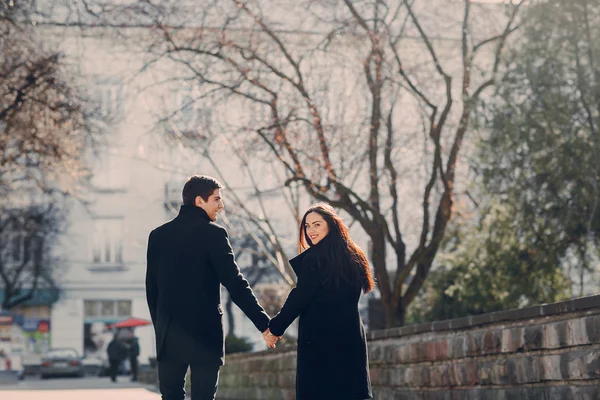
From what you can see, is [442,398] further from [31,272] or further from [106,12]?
[31,272]

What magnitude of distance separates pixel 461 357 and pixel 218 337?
3.55m

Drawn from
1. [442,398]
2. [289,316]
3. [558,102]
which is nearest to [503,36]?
[558,102]

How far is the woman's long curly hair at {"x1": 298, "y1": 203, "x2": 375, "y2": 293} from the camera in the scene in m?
6.54

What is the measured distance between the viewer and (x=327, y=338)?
650 cm

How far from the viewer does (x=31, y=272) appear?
49.4m

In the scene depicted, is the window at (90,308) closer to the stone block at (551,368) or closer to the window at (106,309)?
the window at (106,309)

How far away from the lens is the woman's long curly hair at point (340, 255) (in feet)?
21.5

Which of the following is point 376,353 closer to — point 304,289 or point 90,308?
point 304,289

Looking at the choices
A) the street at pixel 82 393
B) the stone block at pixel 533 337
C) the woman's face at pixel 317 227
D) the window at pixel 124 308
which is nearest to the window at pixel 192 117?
the street at pixel 82 393

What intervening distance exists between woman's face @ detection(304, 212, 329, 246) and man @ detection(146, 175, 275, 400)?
517 millimetres

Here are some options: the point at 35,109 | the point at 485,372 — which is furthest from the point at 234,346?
the point at 485,372

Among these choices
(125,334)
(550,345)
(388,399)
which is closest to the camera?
(550,345)

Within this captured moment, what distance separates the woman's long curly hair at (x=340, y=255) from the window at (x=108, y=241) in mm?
46868

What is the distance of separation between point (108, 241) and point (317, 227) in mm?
47434
